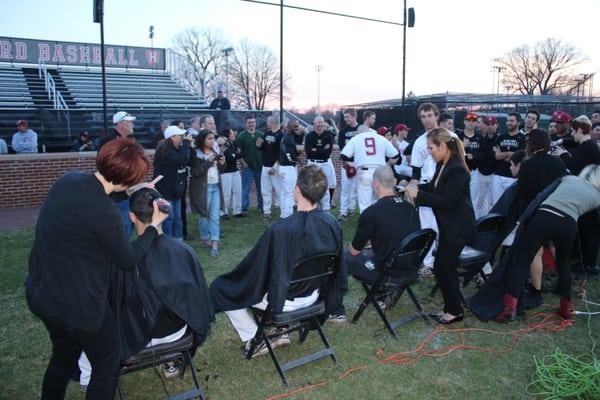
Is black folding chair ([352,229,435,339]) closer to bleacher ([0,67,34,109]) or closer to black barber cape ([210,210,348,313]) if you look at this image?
black barber cape ([210,210,348,313])

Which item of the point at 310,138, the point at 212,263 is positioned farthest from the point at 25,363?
the point at 310,138

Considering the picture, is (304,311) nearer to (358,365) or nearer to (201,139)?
(358,365)

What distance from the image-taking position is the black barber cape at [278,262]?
332 cm

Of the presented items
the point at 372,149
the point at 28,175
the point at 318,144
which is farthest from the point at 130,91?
the point at 372,149

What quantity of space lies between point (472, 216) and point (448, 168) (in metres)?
0.48

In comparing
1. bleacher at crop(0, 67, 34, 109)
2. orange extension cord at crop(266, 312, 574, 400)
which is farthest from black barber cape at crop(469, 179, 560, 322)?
bleacher at crop(0, 67, 34, 109)

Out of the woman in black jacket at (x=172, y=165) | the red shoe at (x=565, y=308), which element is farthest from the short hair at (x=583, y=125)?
the woman in black jacket at (x=172, y=165)

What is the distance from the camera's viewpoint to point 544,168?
16.5 feet

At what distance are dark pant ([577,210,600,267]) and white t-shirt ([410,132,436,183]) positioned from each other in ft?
6.11

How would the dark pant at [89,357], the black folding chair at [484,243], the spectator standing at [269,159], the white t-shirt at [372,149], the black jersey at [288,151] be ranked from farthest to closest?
the spectator standing at [269,159], the black jersey at [288,151], the white t-shirt at [372,149], the black folding chair at [484,243], the dark pant at [89,357]

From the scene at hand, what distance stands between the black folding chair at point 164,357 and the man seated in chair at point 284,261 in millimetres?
448

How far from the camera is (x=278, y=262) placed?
3.31 metres

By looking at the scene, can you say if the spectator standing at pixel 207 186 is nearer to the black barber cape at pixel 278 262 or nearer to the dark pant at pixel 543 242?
the black barber cape at pixel 278 262

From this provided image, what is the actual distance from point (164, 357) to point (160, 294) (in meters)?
0.44
